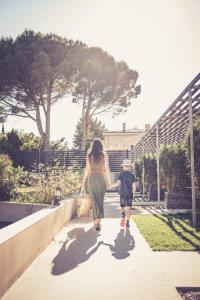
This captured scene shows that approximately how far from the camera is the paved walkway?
10.7 ft

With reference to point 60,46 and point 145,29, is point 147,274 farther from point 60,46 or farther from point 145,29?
point 60,46

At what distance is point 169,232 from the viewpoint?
21.3 ft

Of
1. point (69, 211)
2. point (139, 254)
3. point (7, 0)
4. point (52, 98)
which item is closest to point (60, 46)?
point (52, 98)

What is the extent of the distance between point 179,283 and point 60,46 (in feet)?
82.5

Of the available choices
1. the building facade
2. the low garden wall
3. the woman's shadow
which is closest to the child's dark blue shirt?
the woman's shadow

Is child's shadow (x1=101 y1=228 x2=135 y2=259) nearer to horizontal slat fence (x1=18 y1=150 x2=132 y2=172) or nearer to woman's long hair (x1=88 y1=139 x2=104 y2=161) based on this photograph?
woman's long hair (x1=88 y1=139 x2=104 y2=161)

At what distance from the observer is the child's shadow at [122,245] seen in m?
4.81

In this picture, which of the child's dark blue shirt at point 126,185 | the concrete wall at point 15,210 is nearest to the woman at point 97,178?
the child's dark blue shirt at point 126,185

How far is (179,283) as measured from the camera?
3512 millimetres

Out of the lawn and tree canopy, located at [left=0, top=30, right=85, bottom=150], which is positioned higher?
tree canopy, located at [left=0, top=30, right=85, bottom=150]

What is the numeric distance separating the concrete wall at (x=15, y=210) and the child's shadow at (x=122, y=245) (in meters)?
2.73

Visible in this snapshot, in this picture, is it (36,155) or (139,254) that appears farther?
(36,155)

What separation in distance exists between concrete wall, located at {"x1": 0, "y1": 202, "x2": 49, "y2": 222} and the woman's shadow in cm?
198

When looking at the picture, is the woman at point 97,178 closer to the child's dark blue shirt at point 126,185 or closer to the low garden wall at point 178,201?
the child's dark blue shirt at point 126,185
